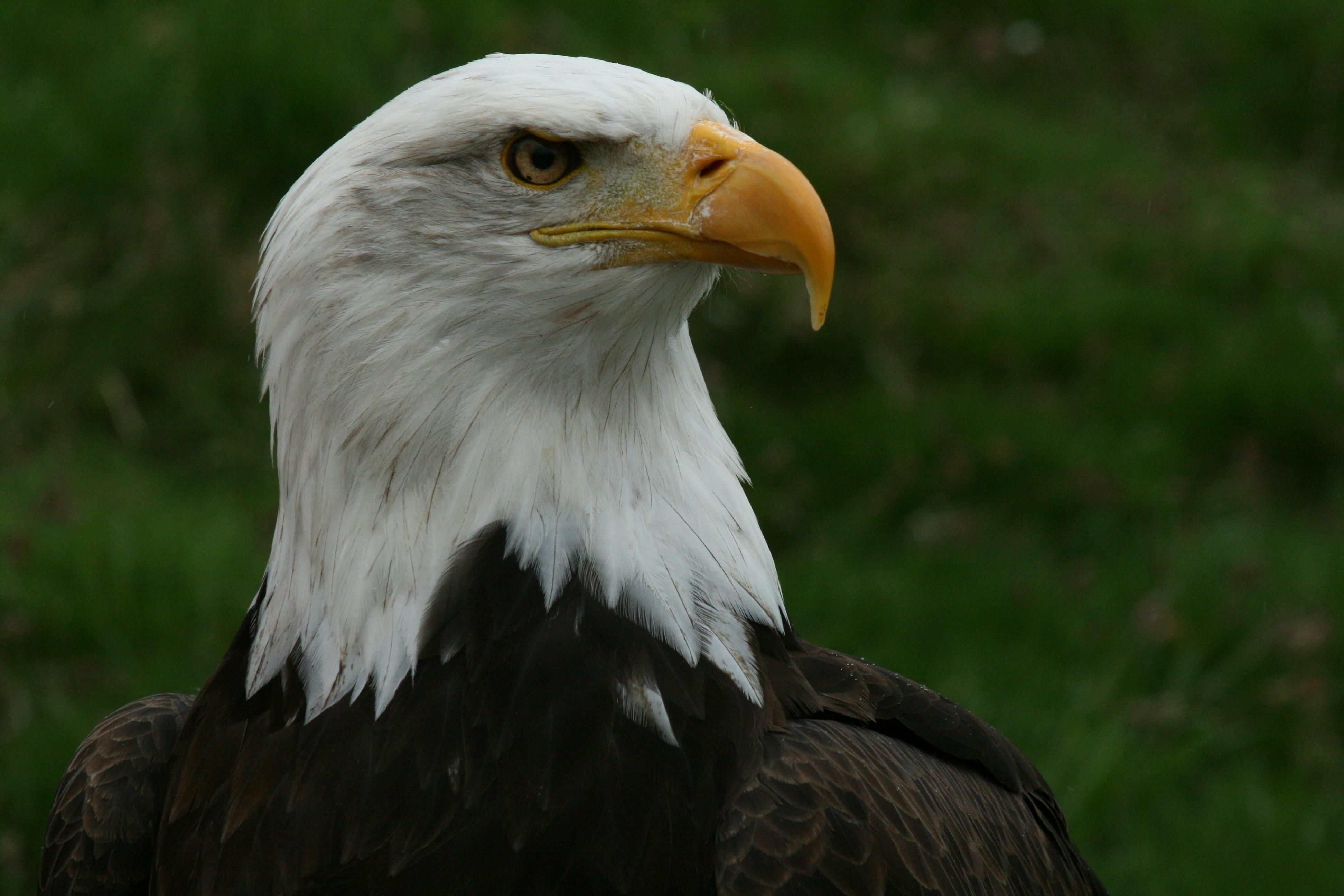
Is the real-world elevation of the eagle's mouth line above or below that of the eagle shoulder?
above

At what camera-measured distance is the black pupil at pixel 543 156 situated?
2.72 m

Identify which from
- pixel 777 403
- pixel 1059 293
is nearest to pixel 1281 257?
pixel 1059 293

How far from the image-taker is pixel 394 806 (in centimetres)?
268

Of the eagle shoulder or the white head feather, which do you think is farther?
the white head feather

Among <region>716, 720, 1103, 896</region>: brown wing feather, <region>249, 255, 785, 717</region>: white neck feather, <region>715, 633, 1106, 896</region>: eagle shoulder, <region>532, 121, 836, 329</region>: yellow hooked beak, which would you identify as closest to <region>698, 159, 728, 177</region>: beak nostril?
<region>532, 121, 836, 329</region>: yellow hooked beak

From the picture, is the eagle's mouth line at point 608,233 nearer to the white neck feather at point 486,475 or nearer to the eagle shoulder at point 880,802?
the white neck feather at point 486,475

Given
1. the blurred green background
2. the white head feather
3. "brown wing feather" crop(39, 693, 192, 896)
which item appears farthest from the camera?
the blurred green background

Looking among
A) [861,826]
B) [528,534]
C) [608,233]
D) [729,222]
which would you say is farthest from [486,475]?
[861,826]

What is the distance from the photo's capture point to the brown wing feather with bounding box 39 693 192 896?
123 inches

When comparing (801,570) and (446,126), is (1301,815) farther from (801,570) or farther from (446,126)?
(446,126)

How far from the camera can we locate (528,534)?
275cm

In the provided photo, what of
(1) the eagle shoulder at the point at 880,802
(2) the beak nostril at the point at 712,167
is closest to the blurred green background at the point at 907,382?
(1) the eagle shoulder at the point at 880,802

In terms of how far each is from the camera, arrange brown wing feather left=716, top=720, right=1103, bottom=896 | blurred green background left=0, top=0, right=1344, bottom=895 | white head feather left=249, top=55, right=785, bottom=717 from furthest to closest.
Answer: blurred green background left=0, top=0, right=1344, bottom=895 → white head feather left=249, top=55, right=785, bottom=717 → brown wing feather left=716, top=720, right=1103, bottom=896

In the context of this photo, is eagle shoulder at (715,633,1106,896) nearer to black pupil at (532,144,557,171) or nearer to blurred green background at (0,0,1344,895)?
black pupil at (532,144,557,171)
